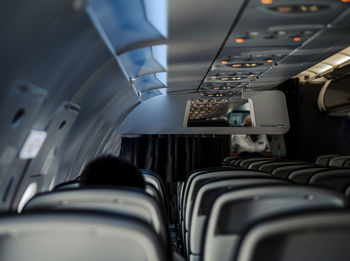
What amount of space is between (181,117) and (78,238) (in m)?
6.59

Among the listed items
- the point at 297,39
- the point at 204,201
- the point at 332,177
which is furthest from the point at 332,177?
the point at 297,39

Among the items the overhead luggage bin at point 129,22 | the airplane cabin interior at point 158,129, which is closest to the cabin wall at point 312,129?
the airplane cabin interior at point 158,129

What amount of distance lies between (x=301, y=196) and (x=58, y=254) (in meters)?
1.31

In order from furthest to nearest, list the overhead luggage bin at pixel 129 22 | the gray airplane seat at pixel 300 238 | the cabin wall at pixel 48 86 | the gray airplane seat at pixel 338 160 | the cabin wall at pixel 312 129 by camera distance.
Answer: the cabin wall at pixel 312 129 < the gray airplane seat at pixel 338 160 < the overhead luggage bin at pixel 129 22 < the cabin wall at pixel 48 86 < the gray airplane seat at pixel 300 238

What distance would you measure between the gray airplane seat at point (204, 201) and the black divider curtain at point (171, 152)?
4.26 m

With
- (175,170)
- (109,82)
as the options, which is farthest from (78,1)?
(175,170)

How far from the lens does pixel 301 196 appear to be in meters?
2.32

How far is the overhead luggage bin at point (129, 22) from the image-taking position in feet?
11.3

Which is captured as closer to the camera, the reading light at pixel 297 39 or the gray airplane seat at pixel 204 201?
the gray airplane seat at pixel 204 201

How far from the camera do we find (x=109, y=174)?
8.67 ft

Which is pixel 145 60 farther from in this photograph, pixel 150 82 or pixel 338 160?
pixel 338 160

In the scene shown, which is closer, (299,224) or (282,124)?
(299,224)

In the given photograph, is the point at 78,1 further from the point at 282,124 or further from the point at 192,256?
the point at 282,124

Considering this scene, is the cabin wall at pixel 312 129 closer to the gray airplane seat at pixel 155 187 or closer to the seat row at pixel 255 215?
the gray airplane seat at pixel 155 187
